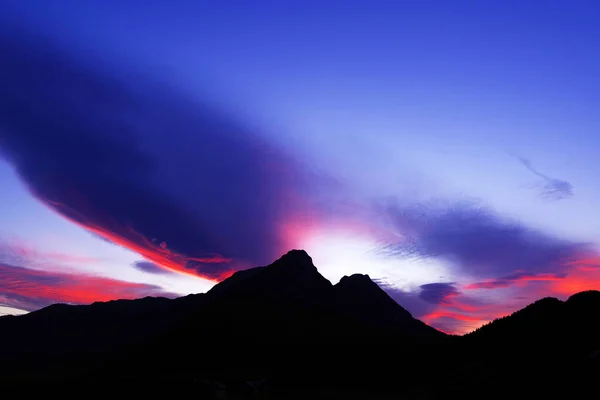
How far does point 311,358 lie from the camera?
4437 inches

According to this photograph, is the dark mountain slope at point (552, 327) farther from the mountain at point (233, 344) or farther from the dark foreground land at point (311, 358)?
the mountain at point (233, 344)

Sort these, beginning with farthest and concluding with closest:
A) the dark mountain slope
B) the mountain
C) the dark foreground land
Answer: the mountain → the dark mountain slope → the dark foreground land

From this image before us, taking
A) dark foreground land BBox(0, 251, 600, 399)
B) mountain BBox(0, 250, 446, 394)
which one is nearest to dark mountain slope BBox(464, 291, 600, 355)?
dark foreground land BBox(0, 251, 600, 399)

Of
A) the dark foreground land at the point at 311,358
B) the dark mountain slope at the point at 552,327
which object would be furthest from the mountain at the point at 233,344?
the dark mountain slope at the point at 552,327

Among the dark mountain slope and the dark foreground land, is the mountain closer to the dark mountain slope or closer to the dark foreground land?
the dark foreground land

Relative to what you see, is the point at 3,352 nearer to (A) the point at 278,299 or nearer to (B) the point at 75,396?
(A) the point at 278,299

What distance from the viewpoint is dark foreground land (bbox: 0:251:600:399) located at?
51.5 meters

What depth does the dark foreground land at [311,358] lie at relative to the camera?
51531 millimetres

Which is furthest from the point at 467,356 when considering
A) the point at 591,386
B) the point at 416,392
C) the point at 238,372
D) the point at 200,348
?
the point at 200,348

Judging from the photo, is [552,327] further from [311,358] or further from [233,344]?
[233,344]

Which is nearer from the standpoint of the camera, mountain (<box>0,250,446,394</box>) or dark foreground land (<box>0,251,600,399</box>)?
dark foreground land (<box>0,251,600,399</box>)

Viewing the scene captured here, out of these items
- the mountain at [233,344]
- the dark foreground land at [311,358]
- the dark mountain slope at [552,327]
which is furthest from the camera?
the mountain at [233,344]

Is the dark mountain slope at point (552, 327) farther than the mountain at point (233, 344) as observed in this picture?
No

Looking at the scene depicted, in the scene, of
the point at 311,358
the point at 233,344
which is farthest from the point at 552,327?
the point at 233,344
